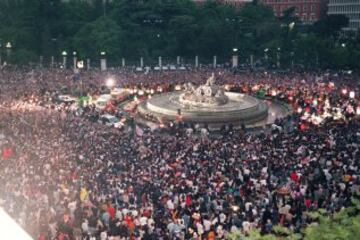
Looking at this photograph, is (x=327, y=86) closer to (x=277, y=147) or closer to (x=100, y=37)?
(x=277, y=147)

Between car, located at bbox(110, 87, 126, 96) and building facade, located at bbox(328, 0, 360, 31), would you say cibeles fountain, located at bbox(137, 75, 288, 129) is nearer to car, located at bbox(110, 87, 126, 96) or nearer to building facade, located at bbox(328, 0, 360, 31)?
car, located at bbox(110, 87, 126, 96)

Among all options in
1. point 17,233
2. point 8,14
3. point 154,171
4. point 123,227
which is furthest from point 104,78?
point 17,233

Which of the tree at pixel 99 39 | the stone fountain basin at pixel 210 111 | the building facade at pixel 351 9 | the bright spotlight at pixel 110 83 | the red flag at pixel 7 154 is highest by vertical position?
the building facade at pixel 351 9

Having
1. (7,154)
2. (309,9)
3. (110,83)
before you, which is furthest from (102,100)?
(309,9)

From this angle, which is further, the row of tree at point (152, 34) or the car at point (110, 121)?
the row of tree at point (152, 34)

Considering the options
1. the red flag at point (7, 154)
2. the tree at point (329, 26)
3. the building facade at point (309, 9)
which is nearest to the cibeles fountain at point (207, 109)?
the red flag at point (7, 154)

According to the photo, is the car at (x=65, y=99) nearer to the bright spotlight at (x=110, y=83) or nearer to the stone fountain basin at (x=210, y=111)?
the bright spotlight at (x=110, y=83)

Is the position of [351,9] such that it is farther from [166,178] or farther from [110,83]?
[166,178]

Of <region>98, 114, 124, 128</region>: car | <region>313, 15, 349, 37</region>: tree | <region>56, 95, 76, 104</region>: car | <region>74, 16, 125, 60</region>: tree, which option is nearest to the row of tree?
<region>74, 16, 125, 60</region>: tree
